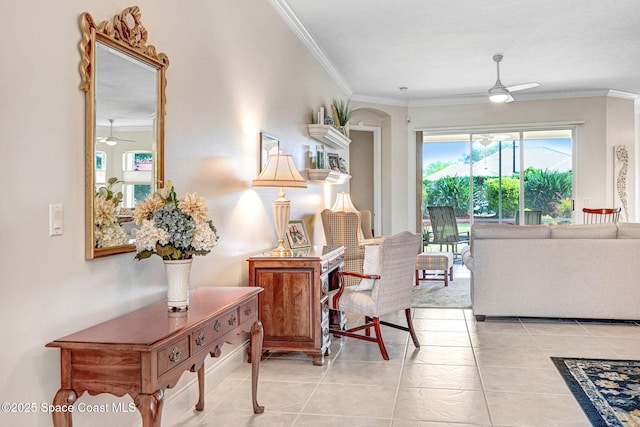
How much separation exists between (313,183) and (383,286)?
2.58 metres

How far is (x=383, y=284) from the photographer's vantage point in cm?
378

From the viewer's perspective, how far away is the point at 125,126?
2.33 m

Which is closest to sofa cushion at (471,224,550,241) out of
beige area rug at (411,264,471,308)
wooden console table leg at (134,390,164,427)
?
beige area rug at (411,264,471,308)

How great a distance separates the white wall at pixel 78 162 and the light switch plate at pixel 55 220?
0.08ft

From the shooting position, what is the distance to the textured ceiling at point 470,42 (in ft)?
15.4

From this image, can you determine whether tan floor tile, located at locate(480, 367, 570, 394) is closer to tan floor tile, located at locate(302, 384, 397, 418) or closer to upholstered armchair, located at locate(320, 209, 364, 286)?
tan floor tile, located at locate(302, 384, 397, 418)

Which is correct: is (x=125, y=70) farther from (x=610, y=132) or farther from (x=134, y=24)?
(x=610, y=132)

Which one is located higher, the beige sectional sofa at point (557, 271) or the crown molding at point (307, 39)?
the crown molding at point (307, 39)

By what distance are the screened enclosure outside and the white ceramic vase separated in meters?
7.17

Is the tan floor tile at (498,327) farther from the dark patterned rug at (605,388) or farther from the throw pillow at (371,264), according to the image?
the throw pillow at (371,264)

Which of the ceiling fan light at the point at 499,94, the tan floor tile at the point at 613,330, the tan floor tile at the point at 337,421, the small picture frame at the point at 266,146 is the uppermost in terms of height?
the ceiling fan light at the point at 499,94

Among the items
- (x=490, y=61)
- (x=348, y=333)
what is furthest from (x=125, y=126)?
(x=490, y=61)

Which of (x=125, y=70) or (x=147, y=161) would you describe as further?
(x=147, y=161)

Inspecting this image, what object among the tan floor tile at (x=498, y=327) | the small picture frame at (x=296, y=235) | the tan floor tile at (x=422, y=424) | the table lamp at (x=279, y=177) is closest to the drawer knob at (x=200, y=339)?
the tan floor tile at (x=422, y=424)
